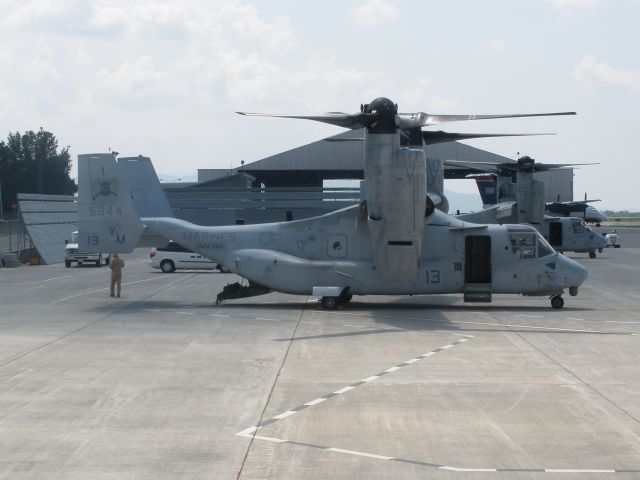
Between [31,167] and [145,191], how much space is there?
99.1 metres

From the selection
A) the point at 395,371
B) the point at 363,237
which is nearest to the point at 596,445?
the point at 395,371

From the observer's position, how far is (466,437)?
10.9 meters

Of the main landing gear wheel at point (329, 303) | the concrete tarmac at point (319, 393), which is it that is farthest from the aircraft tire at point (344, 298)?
the concrete tarmac at point (319, 393)

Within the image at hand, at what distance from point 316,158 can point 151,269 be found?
3037cm

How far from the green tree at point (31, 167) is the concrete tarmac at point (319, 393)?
98598 mm

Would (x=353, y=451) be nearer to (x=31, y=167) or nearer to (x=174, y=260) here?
(x=174, y=260)

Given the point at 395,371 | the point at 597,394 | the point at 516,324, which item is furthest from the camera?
Result: the point at 516,324

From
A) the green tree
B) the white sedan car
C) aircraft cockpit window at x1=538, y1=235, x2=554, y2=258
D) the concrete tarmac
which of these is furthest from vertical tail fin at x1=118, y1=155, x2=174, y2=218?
the green tree

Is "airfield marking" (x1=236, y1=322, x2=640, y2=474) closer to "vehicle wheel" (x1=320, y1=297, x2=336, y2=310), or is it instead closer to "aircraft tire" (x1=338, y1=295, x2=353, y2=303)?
"vehicle wheel" (x1=320, y1=297, x2=336, y2=310)

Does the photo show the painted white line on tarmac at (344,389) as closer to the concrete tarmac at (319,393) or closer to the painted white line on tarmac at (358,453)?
the concrete tarmac at (319,393)

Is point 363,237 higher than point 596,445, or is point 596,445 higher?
point 363,237

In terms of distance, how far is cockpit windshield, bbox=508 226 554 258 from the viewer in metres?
26.2

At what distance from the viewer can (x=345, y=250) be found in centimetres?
2623

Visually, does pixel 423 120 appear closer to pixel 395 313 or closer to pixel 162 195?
pixel 395 313
